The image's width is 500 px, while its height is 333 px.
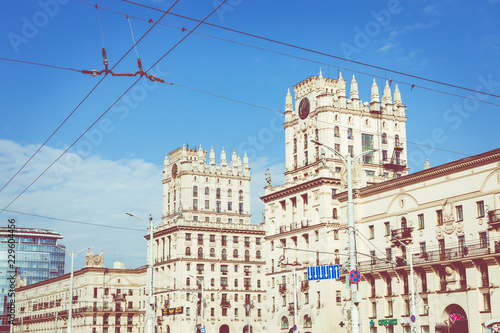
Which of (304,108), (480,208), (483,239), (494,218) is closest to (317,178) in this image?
(304,108)

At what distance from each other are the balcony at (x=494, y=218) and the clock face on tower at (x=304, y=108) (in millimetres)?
43210

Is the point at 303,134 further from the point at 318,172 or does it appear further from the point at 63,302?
the point at 63,302

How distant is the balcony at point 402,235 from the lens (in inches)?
2438

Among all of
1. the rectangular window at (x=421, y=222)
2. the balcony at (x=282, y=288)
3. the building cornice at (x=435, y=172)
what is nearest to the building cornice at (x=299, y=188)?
the balcony at (x=282, y=288)

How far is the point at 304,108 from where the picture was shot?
95.1m

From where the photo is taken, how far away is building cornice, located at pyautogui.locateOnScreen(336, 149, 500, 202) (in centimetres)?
5466

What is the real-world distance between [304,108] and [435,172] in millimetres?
37559

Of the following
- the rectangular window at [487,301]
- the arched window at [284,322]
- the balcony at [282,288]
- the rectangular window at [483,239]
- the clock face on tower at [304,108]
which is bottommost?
the arched window at [284,322]

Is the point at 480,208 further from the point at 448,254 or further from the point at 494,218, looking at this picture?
the point at 448,254

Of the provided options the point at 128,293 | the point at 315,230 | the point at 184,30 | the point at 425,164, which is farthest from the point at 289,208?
the point at 184,30

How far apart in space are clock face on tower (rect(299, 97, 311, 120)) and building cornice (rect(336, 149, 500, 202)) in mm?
25500

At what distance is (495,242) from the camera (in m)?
53.2

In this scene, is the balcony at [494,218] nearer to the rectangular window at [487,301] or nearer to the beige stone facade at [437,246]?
the beige stone facade at [437,246]

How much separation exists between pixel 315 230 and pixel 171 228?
4124 centimetres
